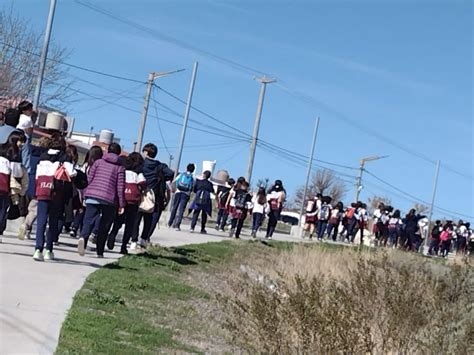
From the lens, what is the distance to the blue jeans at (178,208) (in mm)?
21547

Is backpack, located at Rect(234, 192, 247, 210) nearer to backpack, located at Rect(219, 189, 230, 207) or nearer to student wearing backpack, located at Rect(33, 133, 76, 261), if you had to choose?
backpack, located at Rect(219, 189, 230, 207)

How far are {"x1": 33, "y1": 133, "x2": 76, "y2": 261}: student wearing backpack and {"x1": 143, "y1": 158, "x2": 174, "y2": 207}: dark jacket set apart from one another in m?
3.11

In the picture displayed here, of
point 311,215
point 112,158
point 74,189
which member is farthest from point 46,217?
point 311,215

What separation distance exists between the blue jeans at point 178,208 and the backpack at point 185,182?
0.48 ft

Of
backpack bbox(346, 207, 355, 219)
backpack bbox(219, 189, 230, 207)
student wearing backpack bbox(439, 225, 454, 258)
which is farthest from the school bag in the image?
student wearing backpack bbox(439, 225, 454, 258)

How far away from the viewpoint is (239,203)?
22219mm

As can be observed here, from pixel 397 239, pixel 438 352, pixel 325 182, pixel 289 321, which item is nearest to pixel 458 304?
pixel 438 352

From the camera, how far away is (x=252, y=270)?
15.9m

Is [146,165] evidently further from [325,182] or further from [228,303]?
[325,182]

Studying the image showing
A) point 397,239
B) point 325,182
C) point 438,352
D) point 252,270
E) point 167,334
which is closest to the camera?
point 438,352

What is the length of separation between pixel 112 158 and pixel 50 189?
128 centimetres

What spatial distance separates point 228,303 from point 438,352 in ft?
6.62

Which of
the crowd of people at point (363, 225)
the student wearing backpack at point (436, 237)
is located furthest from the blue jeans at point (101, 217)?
the student wearing backpack at point (436, 237)

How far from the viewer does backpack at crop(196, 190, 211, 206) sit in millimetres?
21719
